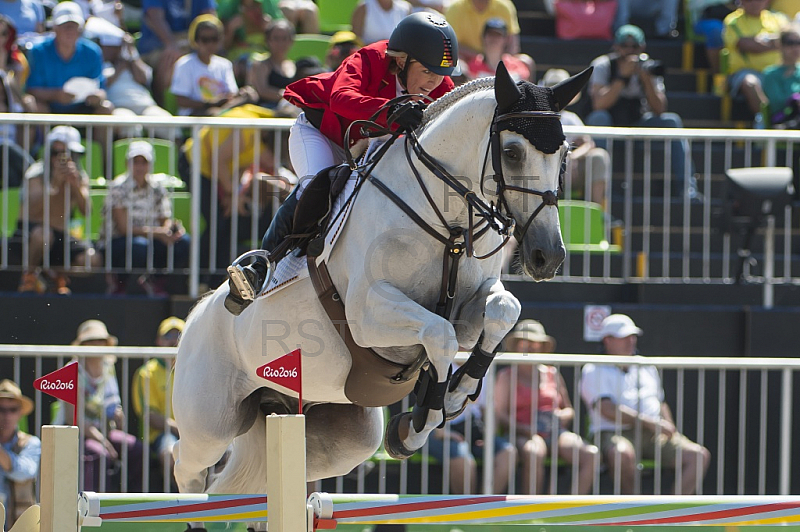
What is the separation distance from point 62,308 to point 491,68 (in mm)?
4017

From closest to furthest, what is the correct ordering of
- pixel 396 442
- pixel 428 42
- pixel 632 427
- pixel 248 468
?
pixel 428 42, pixel 396 442, pixel 248 468, pixel 632 427

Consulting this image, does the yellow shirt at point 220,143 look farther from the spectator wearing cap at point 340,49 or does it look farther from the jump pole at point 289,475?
the jump pole at point 289,475

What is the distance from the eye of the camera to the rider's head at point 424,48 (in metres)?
4.98

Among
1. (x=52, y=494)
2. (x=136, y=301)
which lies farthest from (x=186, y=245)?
(x=52, y=494)

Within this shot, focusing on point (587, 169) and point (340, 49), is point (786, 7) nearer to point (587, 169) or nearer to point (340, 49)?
point (587, 169)

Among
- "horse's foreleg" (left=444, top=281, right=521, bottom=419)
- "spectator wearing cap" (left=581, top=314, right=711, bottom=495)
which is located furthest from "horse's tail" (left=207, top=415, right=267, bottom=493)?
"spectator wearing cap" (left=581, top=314, right=711, bottom=495)

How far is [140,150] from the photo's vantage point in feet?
26.2

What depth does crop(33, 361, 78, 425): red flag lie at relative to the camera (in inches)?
187

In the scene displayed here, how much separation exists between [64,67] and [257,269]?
4.98 metres

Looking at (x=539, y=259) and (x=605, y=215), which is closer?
(x=539, y=259)

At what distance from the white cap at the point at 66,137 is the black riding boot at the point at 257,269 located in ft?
9.67

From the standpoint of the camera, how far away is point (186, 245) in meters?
8.18

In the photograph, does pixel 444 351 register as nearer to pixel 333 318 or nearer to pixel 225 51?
pixel 333 318

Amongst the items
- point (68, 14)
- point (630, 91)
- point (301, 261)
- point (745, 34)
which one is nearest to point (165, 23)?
point (68, 14)
